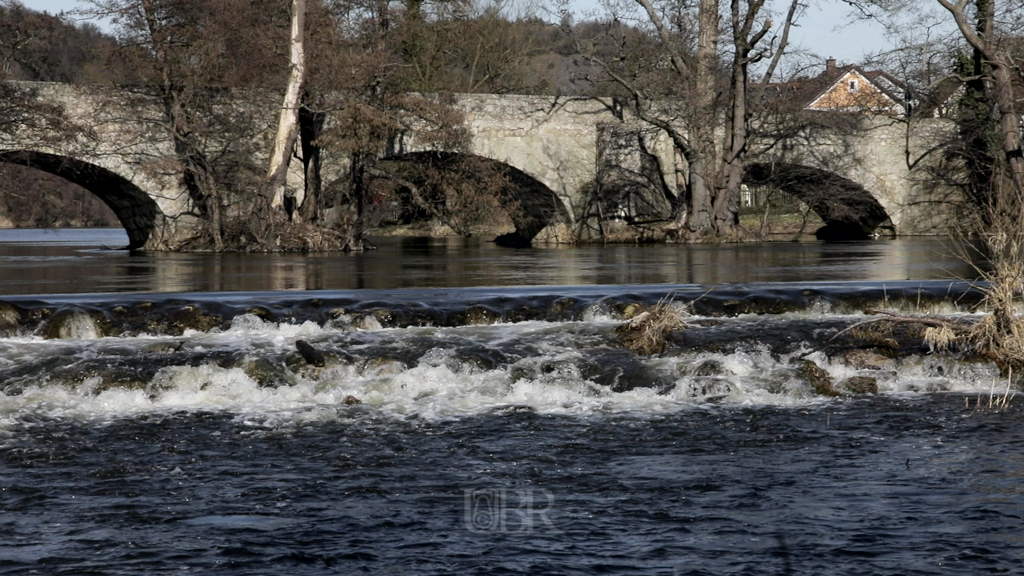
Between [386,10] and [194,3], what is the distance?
651 centimetres

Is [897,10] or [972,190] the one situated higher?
[897,10]

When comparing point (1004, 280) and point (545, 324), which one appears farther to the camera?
point (545, 324)

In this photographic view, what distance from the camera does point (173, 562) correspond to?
176 inches

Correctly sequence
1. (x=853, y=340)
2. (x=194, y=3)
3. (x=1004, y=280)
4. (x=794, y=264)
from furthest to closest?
(x=194, y=3), (x=794, y=264), (x=853, y=340), (x=1004, y=280)

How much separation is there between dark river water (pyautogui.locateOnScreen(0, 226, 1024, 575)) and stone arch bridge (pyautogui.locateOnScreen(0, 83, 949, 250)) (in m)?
11.4

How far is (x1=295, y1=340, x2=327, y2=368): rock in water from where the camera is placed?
8625 mm

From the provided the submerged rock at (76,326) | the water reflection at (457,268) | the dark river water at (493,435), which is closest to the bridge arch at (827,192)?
the water reflection at (457,268)

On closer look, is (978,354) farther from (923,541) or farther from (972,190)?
(972,190)

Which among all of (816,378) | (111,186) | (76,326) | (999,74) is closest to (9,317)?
(76,326)

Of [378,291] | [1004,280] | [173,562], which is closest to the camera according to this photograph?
[173,562]

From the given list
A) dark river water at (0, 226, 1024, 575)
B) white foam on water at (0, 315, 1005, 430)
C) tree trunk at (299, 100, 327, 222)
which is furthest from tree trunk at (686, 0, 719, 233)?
white foam on water at (0, 315, 1005, 430)

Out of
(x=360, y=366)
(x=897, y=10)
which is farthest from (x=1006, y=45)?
(x=360, y=366)

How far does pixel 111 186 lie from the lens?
2538 centimetres

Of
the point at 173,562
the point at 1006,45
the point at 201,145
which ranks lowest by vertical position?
the point at 173,562
